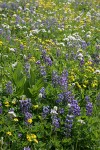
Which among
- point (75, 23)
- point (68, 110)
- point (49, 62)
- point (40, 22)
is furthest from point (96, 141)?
point (75, 23)

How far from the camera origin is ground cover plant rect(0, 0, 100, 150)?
13.9ft

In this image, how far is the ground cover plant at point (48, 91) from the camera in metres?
4.23

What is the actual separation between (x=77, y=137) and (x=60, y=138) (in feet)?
0.70

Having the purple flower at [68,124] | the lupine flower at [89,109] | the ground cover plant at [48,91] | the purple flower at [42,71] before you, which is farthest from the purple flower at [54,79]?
the purple flower at [68,124]

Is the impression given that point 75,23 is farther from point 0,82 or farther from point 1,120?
point 1,120

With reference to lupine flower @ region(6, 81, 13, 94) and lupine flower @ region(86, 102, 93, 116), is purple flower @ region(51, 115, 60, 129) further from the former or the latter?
lupine flower @ region(6, 81, 13, 94)

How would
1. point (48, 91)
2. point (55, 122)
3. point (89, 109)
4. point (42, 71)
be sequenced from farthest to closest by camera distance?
point (42, 71)
point (48, 91)
point (89, 109)
point (55, 122)

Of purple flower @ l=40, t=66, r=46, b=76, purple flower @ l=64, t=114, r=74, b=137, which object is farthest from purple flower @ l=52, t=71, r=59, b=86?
purple flower @ l=64, t=114, r=74, b=137

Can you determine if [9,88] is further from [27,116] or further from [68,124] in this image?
[68,124]

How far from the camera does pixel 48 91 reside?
482cm

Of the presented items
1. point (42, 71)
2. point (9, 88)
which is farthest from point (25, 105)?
point (42, 71)

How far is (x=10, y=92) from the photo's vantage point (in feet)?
15.2

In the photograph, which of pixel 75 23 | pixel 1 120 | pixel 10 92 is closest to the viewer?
pixel 1 120

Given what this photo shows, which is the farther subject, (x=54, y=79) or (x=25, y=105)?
(x=54, y=79)
